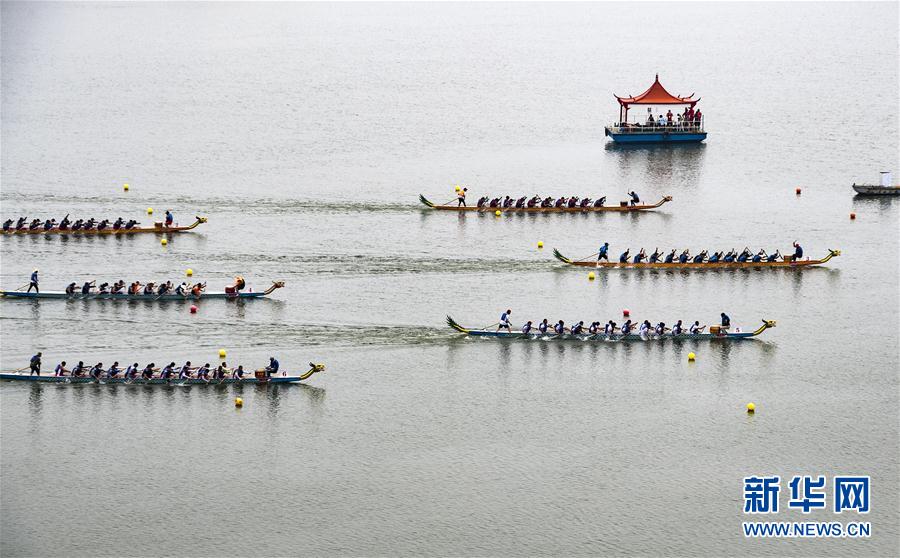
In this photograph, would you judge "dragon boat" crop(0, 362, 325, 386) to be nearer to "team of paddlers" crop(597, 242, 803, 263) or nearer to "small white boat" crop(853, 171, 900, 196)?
"team of paddlers" crop(597, 242, 803, 263)

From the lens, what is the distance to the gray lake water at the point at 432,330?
31625 mm

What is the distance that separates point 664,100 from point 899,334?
32.5m

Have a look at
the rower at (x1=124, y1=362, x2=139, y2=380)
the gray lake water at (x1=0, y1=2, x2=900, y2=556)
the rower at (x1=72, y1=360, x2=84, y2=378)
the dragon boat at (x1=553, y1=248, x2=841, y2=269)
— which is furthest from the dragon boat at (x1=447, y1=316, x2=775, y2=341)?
the rower at (x1=72, y1=360, x2=84, y2=378)

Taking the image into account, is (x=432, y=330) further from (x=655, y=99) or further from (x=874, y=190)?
(x=655, y=99)

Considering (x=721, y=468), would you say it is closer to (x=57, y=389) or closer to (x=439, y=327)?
(x=439, y=327)

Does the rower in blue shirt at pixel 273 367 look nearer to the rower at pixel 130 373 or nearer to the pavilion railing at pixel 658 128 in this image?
the rower at pixel 130 373

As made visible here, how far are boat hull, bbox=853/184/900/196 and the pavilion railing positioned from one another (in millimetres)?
13078

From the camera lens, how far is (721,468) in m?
33.7

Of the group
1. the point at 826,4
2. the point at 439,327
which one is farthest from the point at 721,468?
the point at 826,4

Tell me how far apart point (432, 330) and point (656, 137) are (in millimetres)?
34294

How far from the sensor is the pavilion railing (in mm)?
72812

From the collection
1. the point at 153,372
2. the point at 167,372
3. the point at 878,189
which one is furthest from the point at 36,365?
the point at 878,189

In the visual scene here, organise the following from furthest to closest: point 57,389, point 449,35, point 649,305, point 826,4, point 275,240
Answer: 1. point 826,4
2. point 449,35
3. point 275,240
4. point 649,305
5. point 57,389

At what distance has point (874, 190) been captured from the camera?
204ft
